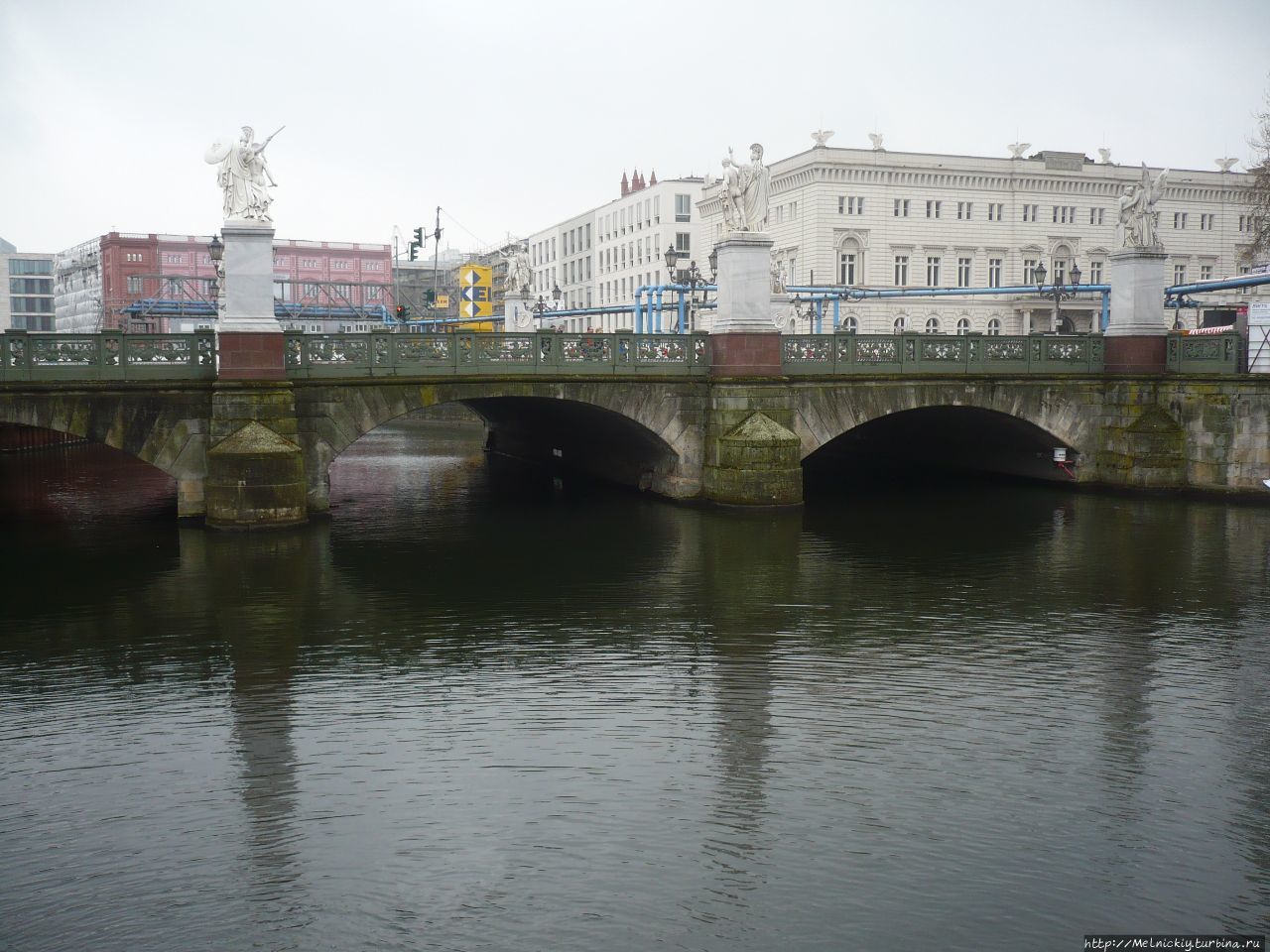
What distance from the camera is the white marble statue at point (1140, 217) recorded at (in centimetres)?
3606

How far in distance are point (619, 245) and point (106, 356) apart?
277ft

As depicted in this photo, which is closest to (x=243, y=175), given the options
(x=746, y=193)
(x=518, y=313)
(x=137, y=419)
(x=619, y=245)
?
(x=137, y=419)

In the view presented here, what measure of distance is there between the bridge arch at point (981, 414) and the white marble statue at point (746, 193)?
486 centimetres

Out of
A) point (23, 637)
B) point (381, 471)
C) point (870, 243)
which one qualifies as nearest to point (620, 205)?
point (870, 243)

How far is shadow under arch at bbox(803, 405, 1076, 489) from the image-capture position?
3862 cm

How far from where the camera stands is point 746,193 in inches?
1277

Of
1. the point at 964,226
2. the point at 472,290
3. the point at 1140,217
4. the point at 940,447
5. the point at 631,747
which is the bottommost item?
the point at 631,747

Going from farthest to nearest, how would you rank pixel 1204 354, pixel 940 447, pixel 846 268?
pixel 846 268, pixel 940 447, pixel 1204 354

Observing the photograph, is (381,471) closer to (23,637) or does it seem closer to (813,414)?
(813,414)

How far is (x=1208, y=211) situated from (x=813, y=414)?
74253mm

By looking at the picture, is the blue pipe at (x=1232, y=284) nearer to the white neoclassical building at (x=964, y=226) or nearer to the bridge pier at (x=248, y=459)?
the white neoclassical building at (x=964, y=226)

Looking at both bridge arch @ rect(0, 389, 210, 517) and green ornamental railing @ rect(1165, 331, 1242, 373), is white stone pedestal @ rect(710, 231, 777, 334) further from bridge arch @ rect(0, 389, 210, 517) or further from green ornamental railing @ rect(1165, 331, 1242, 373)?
bridge arch @ rect(0, 389, 210, 517)

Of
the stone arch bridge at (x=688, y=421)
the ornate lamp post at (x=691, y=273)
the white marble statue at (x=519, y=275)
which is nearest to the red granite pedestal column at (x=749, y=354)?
the stone arch bridge at (x=688, y=421)

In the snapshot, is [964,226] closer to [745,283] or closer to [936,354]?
[936,354]
